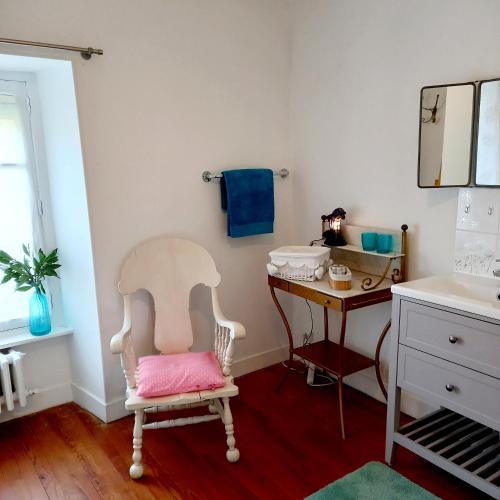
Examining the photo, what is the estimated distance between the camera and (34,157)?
2.52 meters

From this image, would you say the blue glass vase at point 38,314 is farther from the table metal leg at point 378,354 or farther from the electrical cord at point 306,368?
the table metal leg at point 378,354

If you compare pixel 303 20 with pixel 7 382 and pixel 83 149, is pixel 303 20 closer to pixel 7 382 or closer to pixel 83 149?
pixel 83 149

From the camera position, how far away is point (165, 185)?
8.13 feet

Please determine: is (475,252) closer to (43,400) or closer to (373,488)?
(373,488)

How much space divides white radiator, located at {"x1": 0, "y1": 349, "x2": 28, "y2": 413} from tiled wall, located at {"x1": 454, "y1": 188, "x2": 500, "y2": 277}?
2193mm

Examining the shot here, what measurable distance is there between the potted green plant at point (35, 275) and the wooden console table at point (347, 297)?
1.21 meters

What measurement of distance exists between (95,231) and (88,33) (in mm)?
926

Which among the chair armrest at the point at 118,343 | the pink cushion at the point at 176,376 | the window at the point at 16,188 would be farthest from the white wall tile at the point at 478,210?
the window at the point at 16,188

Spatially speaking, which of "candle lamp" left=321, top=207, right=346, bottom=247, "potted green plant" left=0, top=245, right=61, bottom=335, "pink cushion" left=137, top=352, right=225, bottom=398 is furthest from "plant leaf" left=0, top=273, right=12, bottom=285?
"candle lamp" left=321, top=207, right=346, bottom=247

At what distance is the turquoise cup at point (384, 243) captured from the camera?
235 cm

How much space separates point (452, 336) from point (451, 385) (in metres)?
0.19

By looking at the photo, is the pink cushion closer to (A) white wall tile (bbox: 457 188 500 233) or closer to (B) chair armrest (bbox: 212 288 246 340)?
(B) chair armrest (bbox: 212 288 246 340)

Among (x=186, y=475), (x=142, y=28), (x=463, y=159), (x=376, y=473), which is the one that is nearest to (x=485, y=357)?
(x=376, y=473)

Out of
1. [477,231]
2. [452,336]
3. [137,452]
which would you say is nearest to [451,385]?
[452,336]
